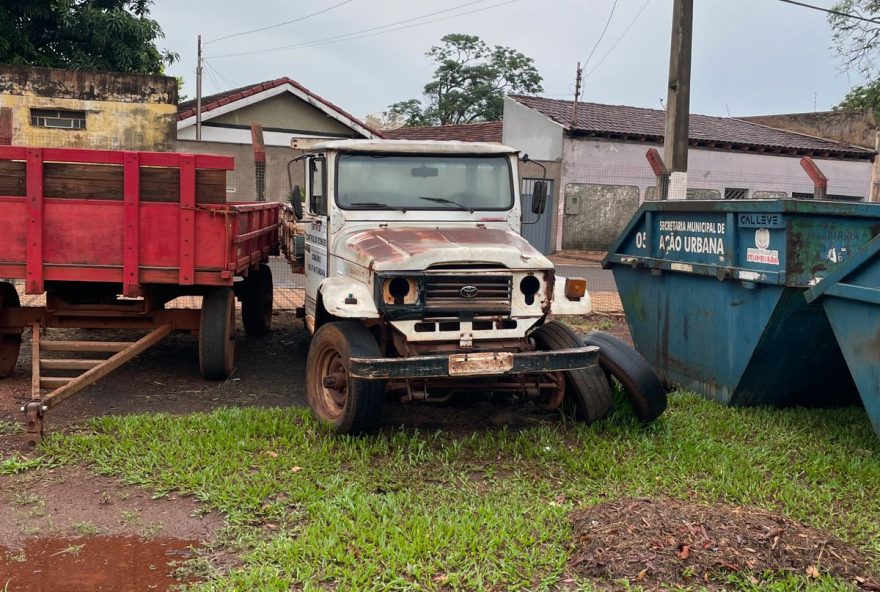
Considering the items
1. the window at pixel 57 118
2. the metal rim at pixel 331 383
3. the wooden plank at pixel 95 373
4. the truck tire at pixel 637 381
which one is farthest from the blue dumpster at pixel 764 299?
the window at pixel 57 118

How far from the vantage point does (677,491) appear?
4980mm

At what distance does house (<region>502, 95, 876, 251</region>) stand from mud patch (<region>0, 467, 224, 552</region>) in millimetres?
17756

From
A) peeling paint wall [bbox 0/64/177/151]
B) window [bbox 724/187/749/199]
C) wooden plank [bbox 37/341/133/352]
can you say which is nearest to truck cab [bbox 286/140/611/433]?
wooden plank [bbox 37/341/133/352]

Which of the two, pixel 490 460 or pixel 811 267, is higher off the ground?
pixel 811 267

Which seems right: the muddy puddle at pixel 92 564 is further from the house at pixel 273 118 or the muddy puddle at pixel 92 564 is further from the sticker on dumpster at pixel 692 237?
the house at pixel 273 118

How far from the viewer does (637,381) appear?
237 inches

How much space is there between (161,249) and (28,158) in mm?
1144

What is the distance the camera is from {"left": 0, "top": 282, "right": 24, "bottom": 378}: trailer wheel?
7.30 m

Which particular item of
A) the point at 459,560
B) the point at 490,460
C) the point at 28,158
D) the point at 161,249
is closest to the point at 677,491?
the point at 490,460

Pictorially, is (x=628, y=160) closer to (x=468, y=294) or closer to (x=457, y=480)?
(x=468, y=294)

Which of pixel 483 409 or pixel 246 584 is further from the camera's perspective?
pixel 483 409

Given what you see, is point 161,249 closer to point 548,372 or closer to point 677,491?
point 548,372

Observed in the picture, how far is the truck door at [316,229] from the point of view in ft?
22.2

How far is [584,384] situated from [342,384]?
1.68m
